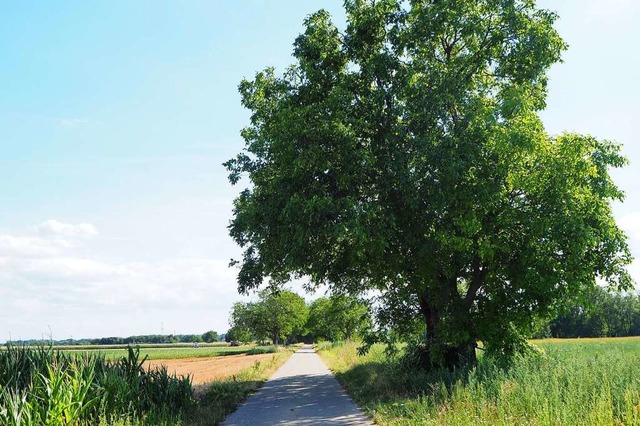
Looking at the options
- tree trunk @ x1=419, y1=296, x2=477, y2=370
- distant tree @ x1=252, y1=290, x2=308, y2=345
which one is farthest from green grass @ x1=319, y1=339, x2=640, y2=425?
distant tree @ x1=252, y1=290, x2=308, y2=345

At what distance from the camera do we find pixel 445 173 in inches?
622

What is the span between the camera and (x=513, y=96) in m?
16.8

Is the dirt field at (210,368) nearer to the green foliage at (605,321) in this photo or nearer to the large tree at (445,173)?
the large tree at (445,173)

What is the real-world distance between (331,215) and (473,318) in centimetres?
593

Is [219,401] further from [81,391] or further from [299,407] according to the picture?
[81,391]

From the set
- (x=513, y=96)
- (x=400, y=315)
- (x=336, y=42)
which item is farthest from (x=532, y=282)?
(x=336, y=42)

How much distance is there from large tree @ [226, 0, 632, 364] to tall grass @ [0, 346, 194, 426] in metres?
5.65

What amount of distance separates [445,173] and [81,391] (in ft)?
36.0

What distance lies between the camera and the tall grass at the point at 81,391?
8758mm

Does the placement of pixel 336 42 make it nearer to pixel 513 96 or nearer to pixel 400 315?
pixel 513 96

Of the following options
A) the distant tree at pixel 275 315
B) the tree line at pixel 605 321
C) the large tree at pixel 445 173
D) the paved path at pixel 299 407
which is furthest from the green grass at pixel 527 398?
the tree line at pixel 605 321

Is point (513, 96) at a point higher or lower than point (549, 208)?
higher

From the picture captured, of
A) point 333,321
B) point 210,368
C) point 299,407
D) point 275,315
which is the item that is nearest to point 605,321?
point 333,321

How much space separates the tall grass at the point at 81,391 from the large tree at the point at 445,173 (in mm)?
5651
